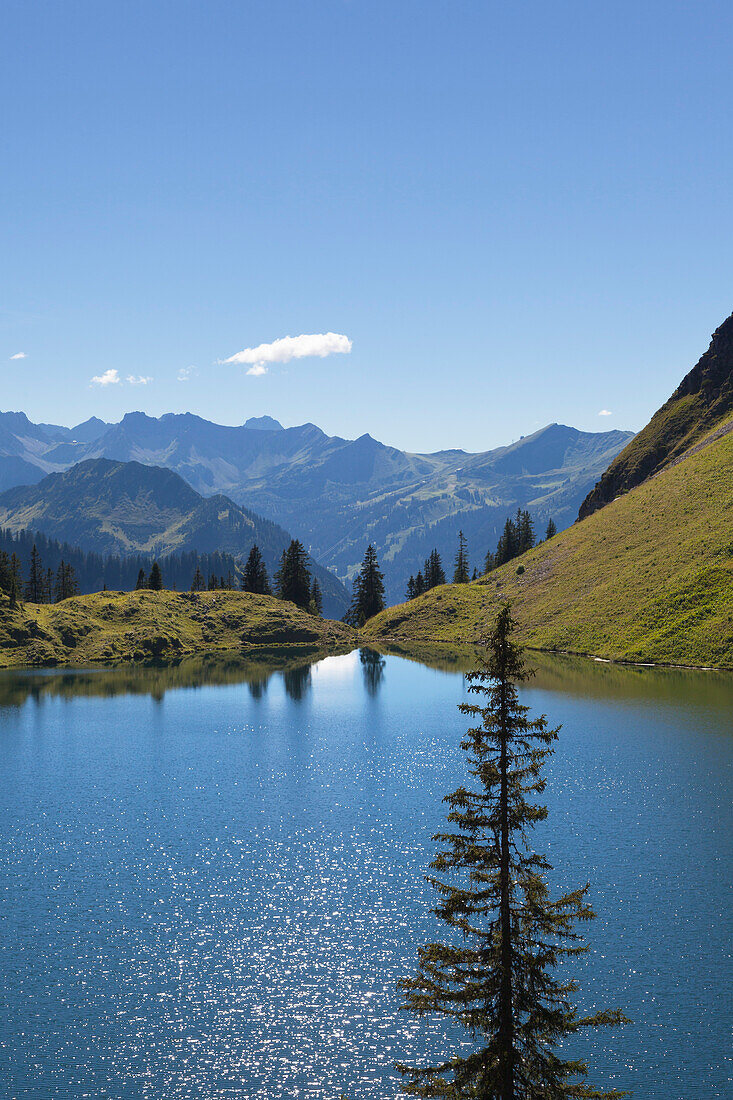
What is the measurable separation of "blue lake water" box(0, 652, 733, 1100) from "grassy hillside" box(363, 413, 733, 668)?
40.7 m

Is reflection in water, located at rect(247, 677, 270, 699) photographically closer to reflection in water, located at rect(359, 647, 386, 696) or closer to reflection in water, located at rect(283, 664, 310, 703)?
reflection in water, located at rect(283, 664, 310, 703)

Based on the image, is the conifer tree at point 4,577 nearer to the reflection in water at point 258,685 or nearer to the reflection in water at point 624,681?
the reflection in water at point 258,685

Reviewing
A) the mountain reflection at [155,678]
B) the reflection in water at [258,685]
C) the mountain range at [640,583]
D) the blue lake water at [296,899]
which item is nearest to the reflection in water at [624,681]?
the mountain range at [640,583]

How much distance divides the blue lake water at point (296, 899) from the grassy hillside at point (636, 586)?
40.7 m

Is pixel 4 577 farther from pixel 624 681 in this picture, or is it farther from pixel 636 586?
pixel 636 586

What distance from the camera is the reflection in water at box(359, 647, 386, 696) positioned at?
126 meters

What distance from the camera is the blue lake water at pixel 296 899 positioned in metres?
28.6

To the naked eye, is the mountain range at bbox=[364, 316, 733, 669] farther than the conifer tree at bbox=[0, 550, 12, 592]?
No

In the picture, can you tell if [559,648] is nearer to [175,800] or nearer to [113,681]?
[113,681]

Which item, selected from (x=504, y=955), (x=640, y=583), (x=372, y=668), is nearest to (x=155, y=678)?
(x=372, y=668)

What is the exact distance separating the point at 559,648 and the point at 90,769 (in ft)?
318

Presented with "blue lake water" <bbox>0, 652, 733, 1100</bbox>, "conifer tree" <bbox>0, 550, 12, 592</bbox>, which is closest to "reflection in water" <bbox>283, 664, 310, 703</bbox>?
"blue lake water" <bbox>0, 652, 733, 1100</bbox>

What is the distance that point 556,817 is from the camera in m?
54.4

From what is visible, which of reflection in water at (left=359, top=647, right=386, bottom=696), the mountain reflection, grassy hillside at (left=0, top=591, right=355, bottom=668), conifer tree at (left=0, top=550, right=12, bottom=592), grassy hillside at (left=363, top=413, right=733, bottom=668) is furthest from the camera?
conifer tree at (left=0, top=550, right=12, bottom=592)
